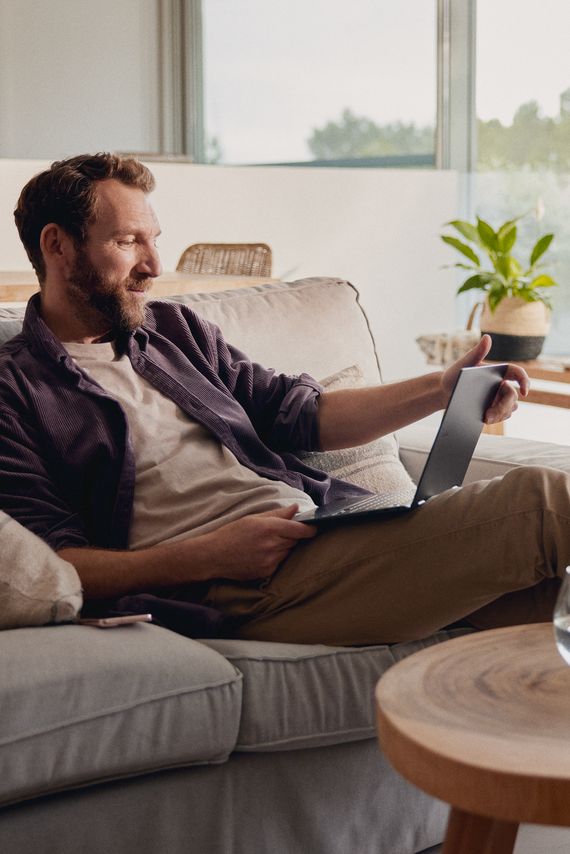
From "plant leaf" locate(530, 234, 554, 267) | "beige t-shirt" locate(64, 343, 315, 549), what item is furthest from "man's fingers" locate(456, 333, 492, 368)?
"plant leaf" locate(530, 234, 554, 267)

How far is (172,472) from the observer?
5.98 feet

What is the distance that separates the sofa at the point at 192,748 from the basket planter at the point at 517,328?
1698 mm

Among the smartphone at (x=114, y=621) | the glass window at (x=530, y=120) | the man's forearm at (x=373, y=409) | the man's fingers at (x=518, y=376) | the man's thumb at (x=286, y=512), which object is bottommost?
the smartphone at (x=114, y=621)

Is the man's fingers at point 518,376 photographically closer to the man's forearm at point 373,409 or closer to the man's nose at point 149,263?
the man's forearm at point 373,409

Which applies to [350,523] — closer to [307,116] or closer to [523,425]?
[523,425]

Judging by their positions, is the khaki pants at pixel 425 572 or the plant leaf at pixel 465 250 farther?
the plant leaf at pixel 465 250

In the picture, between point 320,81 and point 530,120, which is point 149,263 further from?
point 320,81

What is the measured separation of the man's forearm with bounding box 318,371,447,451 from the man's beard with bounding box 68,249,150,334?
0.38 meters

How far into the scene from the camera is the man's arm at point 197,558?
5.46ft

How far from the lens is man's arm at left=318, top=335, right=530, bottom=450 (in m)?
1.96

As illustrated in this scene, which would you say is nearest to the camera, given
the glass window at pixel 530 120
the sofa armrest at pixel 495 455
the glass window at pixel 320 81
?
the sofa armrest at pixel 495 455

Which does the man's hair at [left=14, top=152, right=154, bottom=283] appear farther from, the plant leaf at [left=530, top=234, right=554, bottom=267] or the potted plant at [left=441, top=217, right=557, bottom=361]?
the plant leaf at [left=530, top=234, right=554, bottom=267]

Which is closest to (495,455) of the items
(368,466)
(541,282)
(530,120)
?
(368,466)

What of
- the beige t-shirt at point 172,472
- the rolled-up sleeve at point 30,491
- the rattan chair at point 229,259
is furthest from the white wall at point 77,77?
the rolled-up sleeve at point 30,491
